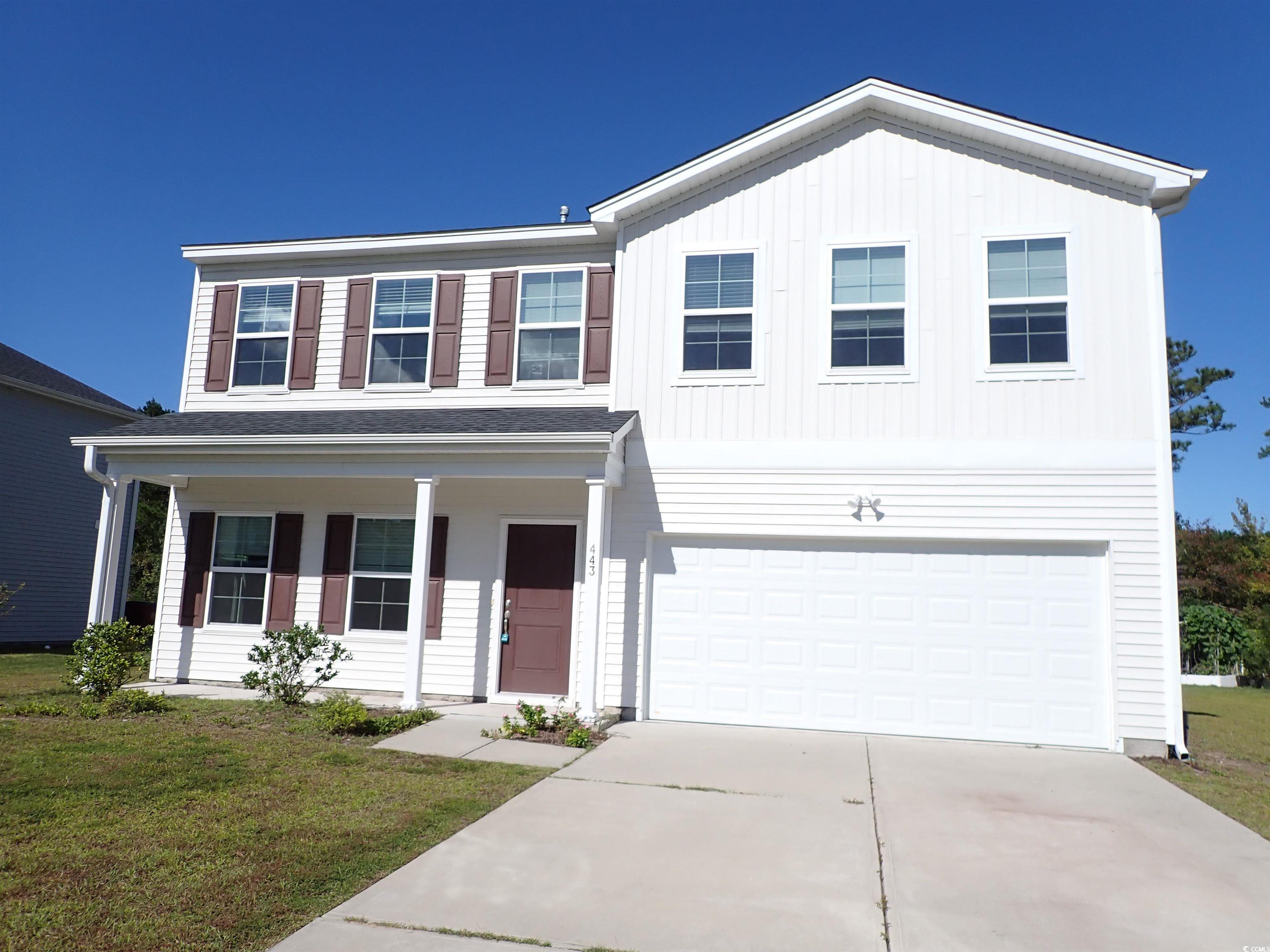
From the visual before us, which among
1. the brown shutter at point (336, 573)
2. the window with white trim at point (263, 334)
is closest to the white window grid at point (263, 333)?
the window with white trim at point (263, 334)

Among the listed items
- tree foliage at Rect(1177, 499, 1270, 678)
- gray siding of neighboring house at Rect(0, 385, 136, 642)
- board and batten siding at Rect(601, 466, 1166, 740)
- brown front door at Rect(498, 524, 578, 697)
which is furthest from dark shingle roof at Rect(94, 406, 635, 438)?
tree foliage at Rect(1177, 499, 1270, 678)

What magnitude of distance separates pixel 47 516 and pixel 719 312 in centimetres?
1519

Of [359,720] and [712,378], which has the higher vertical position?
[712,378]

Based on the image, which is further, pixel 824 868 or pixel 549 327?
pixel 549 327

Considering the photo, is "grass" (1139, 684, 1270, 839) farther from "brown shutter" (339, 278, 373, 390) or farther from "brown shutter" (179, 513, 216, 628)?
"brown shutter" (179, 513, 216, 628)

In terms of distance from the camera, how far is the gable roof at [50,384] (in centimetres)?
1658

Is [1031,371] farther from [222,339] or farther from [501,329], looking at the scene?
[222,339]

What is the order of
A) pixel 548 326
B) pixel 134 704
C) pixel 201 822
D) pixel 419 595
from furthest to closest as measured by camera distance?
Answer: pixel 548 326
pixel 419 595
pixel 134 704
pixel 201 822

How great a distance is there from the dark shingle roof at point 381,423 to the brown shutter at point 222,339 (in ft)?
1.77

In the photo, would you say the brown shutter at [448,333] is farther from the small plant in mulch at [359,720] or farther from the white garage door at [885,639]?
the small plant in mulch at [359,720]

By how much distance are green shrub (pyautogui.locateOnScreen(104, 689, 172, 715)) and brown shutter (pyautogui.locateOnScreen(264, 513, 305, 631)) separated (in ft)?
6.56

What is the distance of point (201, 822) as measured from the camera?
17.2 ft

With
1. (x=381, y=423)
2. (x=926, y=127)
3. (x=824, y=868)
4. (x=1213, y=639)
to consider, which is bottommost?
(x=824, y=868)

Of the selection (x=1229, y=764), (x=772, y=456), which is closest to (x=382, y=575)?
(x=772, y=456)
